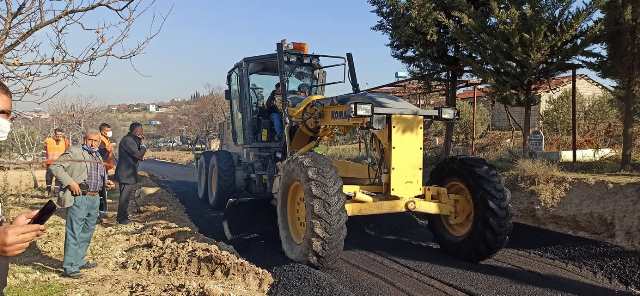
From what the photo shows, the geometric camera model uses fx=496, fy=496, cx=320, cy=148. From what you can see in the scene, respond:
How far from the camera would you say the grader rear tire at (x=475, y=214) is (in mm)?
5109

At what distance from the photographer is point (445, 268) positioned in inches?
197

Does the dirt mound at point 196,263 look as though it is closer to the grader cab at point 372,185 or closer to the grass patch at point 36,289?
the grader cab at point 372,185

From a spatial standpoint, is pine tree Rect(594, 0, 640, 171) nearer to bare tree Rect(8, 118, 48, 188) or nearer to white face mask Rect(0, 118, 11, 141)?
bare tree Rect(8, 118, 48, 188)

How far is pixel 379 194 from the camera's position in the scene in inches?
218

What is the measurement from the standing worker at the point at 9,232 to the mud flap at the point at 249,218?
13.9ft

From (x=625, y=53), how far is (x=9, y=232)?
8626 millimetres

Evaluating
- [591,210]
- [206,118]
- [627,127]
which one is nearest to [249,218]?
[591,210]

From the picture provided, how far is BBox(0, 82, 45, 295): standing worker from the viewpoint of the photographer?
6.40ft

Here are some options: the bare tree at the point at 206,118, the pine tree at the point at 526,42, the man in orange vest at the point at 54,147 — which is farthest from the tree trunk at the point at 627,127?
the bare tree at the point at 206,118

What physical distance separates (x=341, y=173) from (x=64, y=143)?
627cm

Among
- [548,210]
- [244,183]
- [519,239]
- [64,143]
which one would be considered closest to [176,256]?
[244,183]

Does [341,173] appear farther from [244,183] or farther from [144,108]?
[144,108]

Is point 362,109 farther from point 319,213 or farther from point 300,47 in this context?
point 300,47

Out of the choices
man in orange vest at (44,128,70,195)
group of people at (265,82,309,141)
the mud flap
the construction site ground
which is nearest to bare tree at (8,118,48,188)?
man in orange vest at (44,128,70,195)
